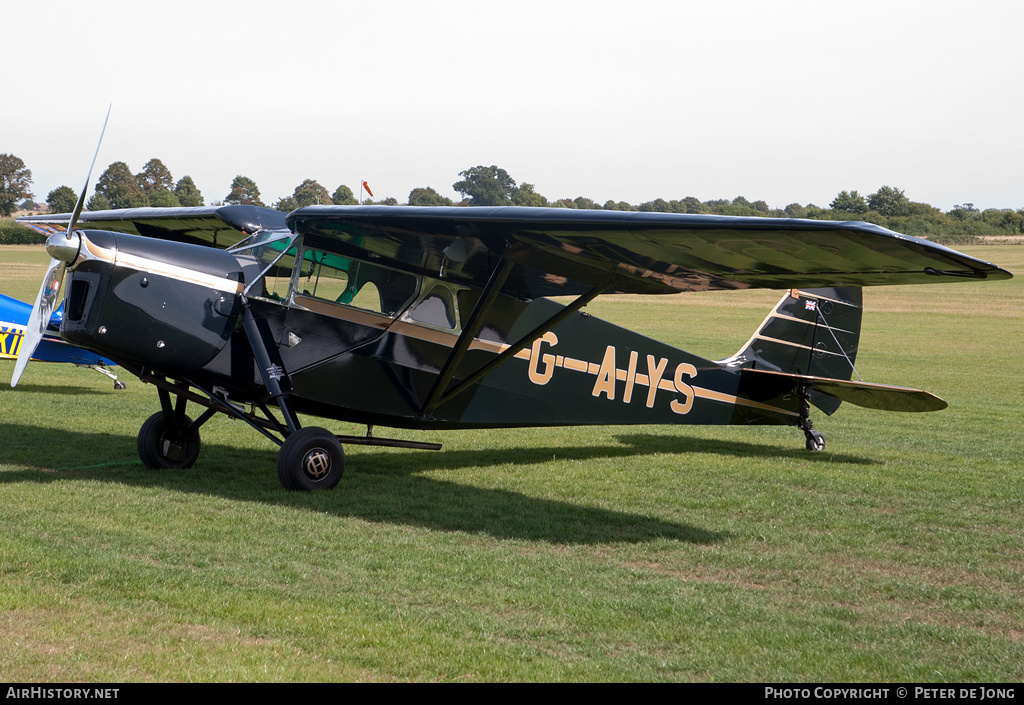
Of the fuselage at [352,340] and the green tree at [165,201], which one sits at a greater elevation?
the green tree at [165,201]

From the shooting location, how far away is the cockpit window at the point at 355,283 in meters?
8.62

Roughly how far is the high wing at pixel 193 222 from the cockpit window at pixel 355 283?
4.80ft

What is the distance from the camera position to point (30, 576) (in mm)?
5484

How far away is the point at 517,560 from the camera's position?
6.34 metres

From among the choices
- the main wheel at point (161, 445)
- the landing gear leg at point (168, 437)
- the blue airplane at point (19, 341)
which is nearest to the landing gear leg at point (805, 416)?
the landing gear leg at point (168, 437)

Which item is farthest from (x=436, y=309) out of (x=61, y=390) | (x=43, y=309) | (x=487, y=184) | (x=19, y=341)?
(x=487, y=184)

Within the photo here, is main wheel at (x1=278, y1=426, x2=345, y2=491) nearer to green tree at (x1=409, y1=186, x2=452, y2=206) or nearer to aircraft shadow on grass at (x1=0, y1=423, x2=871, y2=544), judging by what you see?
aircraft shadow on grass at (x1=0, y1=423, x2=871, y2=544)

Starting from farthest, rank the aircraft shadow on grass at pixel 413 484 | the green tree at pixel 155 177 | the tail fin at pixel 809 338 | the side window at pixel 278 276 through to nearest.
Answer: the green tree at pixel 155 177
the tail fin at pixel 809 338
the side window at pixel 278 276
the aircraft shadow on grass at pixel 413 484

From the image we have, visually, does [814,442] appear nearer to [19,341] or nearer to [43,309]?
[43,309]

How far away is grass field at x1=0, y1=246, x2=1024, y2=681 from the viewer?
4.49m

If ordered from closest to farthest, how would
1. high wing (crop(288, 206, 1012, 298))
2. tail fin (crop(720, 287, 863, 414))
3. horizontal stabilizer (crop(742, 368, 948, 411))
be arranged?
high wing (crop(288, 206, 1012, 298)), horizontal stabilizer (crop(742, 368, 948, 411)), tail fin (crop(720, 287, 863, 414))

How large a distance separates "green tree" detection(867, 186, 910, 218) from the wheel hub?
4440 inches

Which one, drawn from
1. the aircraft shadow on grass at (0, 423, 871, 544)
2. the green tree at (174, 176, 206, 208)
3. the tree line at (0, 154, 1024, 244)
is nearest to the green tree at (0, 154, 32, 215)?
the tree line at (0, 154, 1024, 244)

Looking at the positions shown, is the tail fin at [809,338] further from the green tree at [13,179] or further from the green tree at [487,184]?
the green tree at [13,179]
